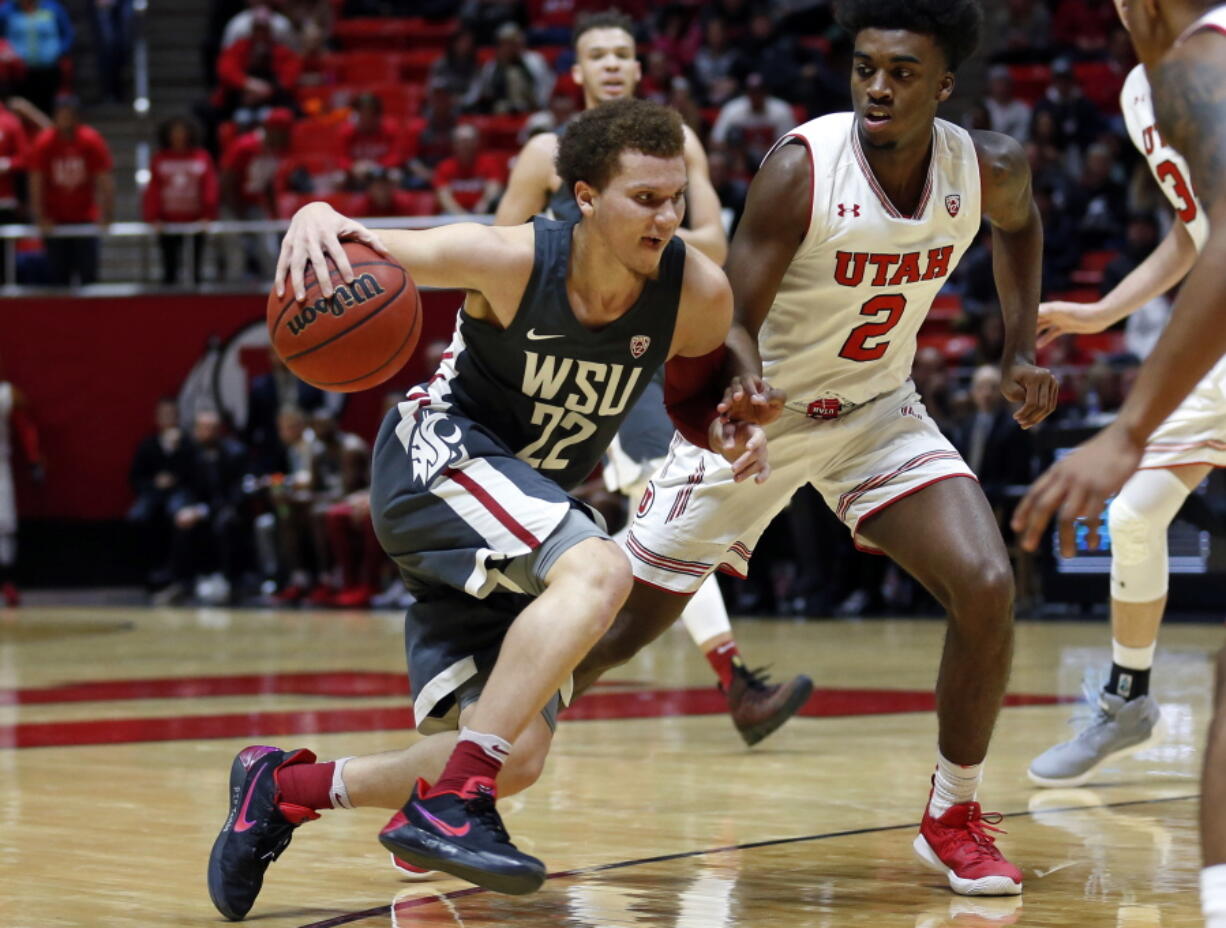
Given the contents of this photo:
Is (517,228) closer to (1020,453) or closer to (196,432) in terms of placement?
(1020,453)

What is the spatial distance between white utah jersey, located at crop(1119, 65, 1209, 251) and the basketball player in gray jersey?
1.62 meters

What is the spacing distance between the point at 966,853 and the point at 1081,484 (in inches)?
66.2

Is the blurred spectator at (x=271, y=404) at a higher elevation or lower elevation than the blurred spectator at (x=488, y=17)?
lower

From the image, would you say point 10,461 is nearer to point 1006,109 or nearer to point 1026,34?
point 1006,109

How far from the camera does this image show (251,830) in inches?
151

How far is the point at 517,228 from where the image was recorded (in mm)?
4012

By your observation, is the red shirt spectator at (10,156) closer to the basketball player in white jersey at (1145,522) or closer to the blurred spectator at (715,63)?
the blurred spectator at (715,63)

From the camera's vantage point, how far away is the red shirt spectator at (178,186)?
50.6 ft

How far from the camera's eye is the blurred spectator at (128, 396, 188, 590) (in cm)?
1512

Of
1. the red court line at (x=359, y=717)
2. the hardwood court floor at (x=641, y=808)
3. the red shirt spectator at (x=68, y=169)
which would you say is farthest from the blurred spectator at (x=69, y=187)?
the red court line at (x=359, y=717)

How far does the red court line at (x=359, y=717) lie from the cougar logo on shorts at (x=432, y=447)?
281 centimetres

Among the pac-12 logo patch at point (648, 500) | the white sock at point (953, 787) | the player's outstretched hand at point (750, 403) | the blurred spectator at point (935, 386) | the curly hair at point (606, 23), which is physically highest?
the curly hair at point (606, 23)

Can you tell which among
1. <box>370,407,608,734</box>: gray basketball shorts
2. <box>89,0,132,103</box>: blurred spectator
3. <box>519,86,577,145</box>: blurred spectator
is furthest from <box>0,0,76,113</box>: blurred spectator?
<box>370,407,608,734</box>: gray basketball shorts

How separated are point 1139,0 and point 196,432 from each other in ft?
42.0
